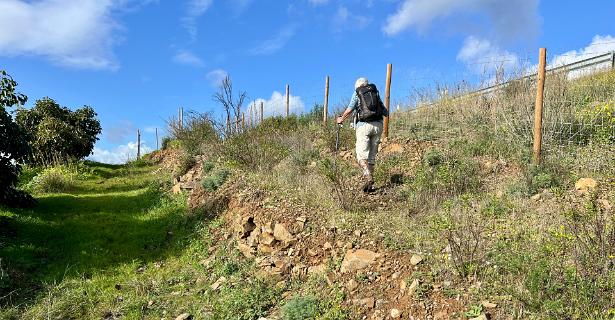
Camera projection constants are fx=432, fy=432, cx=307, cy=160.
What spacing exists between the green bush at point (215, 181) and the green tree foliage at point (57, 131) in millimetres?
9441

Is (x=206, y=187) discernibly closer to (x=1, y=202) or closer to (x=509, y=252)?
(x=1, y=202)

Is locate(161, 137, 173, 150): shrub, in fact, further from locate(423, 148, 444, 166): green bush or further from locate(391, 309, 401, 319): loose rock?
locate(391, 309, 401, 319): loose rock

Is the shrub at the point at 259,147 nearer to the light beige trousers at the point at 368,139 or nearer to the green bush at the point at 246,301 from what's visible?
the light beige trousers at the point at 368,139

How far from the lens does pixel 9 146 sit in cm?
818

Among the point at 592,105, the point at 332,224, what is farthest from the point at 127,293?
the point at 592,105

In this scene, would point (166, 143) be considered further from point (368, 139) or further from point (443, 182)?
point (443, 182)

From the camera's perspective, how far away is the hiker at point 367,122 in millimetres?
6871

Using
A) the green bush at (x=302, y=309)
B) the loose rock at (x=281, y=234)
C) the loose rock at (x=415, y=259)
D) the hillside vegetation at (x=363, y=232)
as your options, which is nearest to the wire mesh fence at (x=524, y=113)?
the hillside vegetation at (x=363, y=232)

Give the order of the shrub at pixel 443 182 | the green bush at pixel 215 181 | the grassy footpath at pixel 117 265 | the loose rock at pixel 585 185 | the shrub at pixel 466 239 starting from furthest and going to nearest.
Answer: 1. the green bush at pixel 215 181
2. the shrub at pixel 443 182
3. the loose rock at pixel 585 185
4. the grassy footpath at pixel 117 265
5. the shrub at pixel 466 239

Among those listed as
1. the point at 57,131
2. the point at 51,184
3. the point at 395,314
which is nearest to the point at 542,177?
the point at 395,314

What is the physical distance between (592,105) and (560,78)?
0.90m

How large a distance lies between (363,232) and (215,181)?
4248 mm

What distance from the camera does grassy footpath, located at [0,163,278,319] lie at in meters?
5.04

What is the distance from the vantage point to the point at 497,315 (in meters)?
3.47
